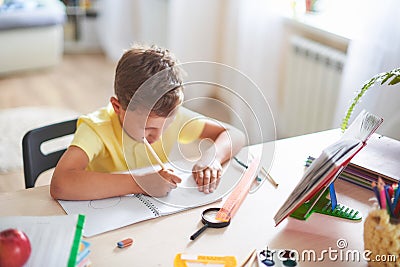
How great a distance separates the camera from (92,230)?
3.76 ft

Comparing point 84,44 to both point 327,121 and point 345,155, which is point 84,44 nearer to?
point 327,121

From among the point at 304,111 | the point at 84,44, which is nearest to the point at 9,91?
the point at 84,44

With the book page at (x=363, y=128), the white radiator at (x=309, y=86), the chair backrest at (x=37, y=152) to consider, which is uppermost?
Result: the book page at (x=363, y=128)

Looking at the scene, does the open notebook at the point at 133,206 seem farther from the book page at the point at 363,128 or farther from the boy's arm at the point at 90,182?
the book page at the point at 363,128

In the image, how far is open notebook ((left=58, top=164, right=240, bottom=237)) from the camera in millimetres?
1179

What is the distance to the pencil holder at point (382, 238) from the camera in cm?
101

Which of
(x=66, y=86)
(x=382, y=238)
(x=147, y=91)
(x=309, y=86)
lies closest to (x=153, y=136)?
(x=147, y=91)

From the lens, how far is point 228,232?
117 centimetres

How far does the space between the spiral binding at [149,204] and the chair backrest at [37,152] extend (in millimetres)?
403

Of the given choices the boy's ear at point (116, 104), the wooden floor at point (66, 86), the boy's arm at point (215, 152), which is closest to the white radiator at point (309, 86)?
the boy's arm at point (215, 152)

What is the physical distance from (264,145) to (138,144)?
0.34m

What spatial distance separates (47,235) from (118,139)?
0.49 meters

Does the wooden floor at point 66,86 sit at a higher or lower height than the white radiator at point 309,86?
lower

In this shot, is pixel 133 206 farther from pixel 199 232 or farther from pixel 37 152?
pixel 37 152
